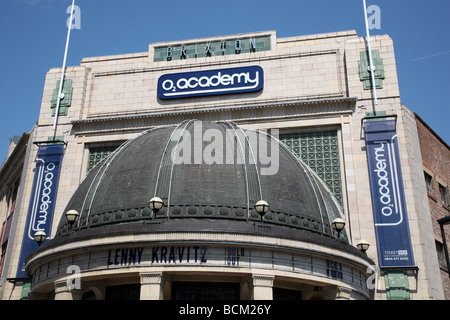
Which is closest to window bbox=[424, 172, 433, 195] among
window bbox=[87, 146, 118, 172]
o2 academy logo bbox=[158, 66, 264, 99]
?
o2 academy logo bbox=[158, 66, 264, 99]

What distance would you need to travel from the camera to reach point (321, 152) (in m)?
35.1

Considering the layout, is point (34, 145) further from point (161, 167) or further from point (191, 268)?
point (191, 268)

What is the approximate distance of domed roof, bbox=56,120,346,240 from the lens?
73.0 ft

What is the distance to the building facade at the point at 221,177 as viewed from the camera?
21.4m

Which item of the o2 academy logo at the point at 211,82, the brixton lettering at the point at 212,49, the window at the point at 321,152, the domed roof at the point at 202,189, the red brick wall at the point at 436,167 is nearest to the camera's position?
the domed roof at the point at 202,189

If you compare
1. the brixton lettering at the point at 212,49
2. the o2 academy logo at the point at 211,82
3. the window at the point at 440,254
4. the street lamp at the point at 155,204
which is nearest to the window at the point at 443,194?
the window at the point at 440,254

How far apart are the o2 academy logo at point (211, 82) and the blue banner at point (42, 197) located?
28.2 ft

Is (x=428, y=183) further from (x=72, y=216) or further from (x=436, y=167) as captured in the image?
(x=72, y=216)

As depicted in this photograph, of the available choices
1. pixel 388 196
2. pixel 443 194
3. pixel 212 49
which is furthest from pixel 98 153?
pixel 443 194

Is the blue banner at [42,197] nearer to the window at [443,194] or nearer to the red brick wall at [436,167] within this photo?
the red brick wall at [436,167]

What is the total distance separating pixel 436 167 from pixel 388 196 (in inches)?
349

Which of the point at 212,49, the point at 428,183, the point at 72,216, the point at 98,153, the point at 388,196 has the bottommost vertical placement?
the point at 72,216
